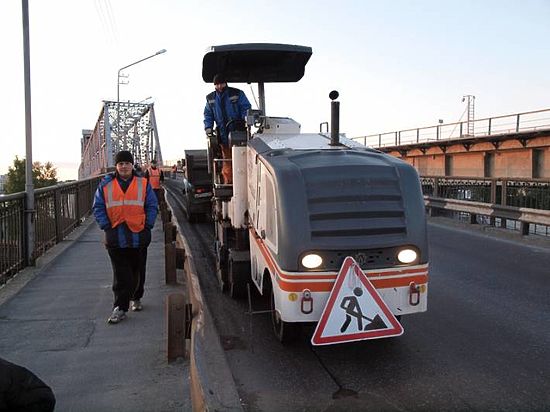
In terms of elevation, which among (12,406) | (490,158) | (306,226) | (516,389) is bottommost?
(516,389)

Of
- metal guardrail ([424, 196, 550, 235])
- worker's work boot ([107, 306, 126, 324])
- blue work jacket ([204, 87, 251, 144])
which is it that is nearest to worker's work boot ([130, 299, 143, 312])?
worker's work boot ([107, 306, 126, 324])

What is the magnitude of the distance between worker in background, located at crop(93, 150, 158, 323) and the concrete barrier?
0.91 m

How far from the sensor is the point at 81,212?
13.9 m

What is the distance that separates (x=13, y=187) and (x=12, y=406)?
99106 mm

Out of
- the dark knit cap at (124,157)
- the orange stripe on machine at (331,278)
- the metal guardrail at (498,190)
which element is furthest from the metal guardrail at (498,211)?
the dark knit cap at (124,157)

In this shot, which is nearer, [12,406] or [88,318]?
[12,406]

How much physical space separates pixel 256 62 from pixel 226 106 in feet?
2.87

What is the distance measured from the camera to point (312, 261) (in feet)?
13.6

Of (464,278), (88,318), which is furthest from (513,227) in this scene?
(88,318)

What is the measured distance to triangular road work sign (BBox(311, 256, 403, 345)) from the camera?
4070 mm

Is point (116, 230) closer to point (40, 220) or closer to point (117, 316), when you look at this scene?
point (117, 316)

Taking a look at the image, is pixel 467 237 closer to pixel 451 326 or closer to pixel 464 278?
pixel 464 278

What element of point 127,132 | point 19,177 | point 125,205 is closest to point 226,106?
point 125,205

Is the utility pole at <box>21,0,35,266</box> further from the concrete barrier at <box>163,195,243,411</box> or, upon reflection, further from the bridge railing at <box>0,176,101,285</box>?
the concrete barrier at <box>163,195,243,411</box>
